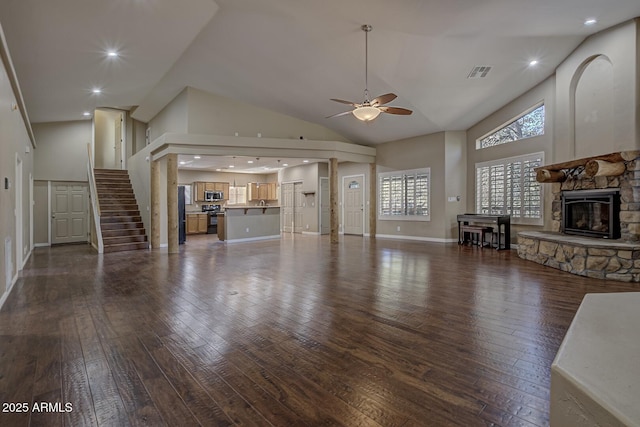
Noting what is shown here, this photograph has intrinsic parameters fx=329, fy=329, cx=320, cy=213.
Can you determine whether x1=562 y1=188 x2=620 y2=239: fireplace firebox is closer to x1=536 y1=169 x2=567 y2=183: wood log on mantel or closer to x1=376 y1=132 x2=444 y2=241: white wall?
x1=536 y1=169 x2=567 y2=183: wood log on mantel

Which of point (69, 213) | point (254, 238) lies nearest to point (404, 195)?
point (254, 238)

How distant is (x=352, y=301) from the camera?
3.70m

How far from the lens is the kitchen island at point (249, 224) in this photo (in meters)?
9.87

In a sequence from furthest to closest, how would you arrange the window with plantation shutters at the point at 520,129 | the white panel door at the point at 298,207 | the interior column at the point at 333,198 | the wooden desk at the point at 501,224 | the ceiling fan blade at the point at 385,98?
the white panel door at the point at 298,207 → the interior column at the point at 333,198 → the wooden desk at the point at 501,224 → the window with plantation shutters at the point at 520,129 → the ceiling fan blade at the point at 385,98

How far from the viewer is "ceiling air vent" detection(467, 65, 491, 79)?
6278 mm

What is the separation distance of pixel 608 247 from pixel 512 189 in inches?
132

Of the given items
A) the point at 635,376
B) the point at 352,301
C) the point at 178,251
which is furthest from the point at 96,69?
the point at 635,376

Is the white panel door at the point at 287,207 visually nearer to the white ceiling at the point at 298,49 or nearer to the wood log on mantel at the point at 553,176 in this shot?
the white ceiling at the point at 298,49

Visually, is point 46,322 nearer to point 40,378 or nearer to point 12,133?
point 40,378

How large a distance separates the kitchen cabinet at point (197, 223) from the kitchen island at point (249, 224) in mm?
2590

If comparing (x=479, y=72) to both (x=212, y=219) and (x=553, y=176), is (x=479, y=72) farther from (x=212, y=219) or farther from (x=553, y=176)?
(x=212, y=219)

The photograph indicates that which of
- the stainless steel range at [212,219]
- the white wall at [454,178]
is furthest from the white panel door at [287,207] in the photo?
the white wall at [454,178]

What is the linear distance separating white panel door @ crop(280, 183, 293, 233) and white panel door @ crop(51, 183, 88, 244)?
265 inches

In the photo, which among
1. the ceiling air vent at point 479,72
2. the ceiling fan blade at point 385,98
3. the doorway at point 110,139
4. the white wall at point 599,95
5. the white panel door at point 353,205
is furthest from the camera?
the white panel door at point 353,205
